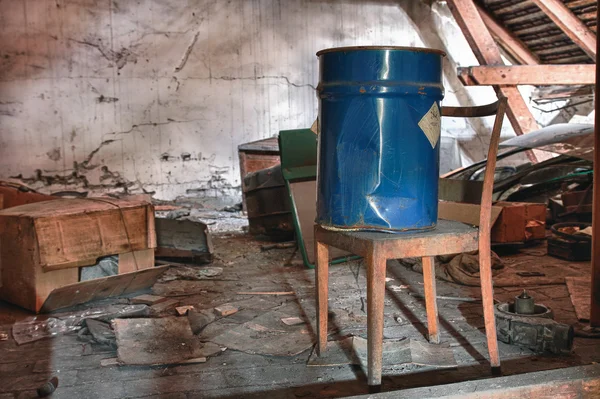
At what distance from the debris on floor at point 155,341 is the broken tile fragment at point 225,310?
0.28 m

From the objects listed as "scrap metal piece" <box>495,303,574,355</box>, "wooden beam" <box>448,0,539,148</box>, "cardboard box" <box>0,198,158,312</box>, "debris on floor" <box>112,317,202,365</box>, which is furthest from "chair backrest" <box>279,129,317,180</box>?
"wooden beam" <box>448,0,539,148</box>

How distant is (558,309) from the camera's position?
328 cm

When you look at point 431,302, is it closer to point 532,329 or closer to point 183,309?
point 532,329

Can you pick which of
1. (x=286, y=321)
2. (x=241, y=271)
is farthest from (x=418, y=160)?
(x=241, y=271)

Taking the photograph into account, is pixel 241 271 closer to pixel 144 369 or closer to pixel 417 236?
pixel 144 369

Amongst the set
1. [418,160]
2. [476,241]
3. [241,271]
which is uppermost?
[418,160]

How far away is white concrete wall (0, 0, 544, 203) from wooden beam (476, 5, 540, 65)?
2.61 feet

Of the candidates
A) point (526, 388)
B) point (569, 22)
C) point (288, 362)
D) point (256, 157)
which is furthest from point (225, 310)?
point (569, 22)

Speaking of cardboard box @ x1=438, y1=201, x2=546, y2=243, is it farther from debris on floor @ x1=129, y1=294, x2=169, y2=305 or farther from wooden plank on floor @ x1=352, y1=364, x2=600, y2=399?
wooden plank on floor @ x1=352, y1=364, x2=600, y2=399

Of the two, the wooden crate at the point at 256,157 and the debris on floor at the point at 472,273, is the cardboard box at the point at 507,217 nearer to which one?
the debris on floor at the point at 472,273

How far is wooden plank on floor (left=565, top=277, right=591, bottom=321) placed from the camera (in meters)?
3.14

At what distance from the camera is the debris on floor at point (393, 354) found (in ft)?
8.29

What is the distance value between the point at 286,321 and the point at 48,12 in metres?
5.92

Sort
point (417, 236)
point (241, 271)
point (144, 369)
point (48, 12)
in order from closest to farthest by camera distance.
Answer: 1. point (417, 236)
2. point (144, 369)
3. point (241, 271)
4. point (48, 12)
